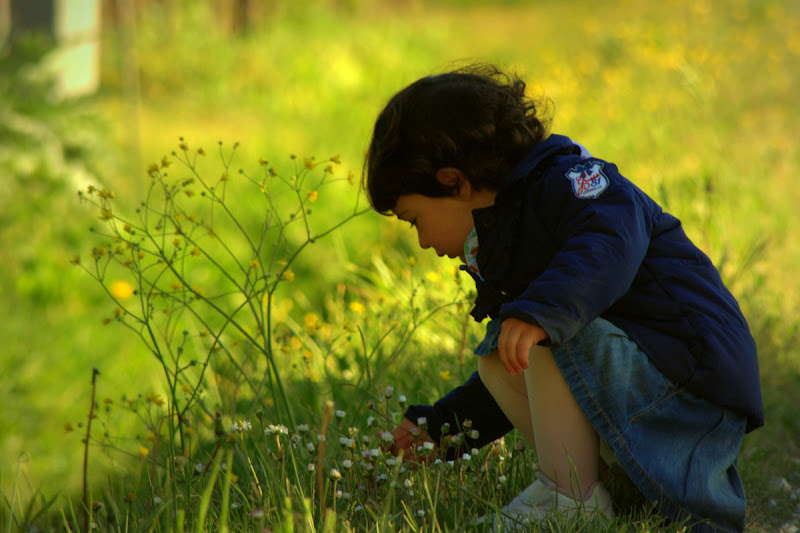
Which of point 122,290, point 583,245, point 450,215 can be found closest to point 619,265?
point 583,245

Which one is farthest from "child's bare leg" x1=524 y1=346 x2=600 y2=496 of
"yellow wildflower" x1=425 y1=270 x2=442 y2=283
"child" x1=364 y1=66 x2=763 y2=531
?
"yellow wildflower" x1=425 y1=270 x2=442 y2=283

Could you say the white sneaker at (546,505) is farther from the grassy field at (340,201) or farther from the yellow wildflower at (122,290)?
the yellow wildflower at (122,290)

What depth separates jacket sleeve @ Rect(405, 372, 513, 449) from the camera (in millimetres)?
2062

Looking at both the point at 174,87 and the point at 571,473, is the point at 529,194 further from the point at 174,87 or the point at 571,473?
the point at 174,87

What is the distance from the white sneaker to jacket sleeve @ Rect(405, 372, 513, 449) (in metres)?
0.32

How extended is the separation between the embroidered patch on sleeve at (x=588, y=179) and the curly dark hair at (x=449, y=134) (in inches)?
7.7

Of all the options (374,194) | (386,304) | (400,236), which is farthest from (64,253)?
(374,194)

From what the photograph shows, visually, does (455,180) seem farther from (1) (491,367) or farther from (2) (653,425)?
(2) (653,425)

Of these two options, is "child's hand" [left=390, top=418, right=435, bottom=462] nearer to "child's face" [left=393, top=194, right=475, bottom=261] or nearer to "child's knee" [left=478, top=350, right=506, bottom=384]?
"child's knee" [left=478, top=350, right=506, bottom=384]

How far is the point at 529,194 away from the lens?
1.80 metres

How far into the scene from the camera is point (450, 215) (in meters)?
1.93

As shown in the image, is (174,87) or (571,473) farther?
(174,87)

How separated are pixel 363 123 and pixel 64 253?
11.0ft

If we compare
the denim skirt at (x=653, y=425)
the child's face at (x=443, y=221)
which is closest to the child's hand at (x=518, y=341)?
the denim skirt at (x=653, y=425)
